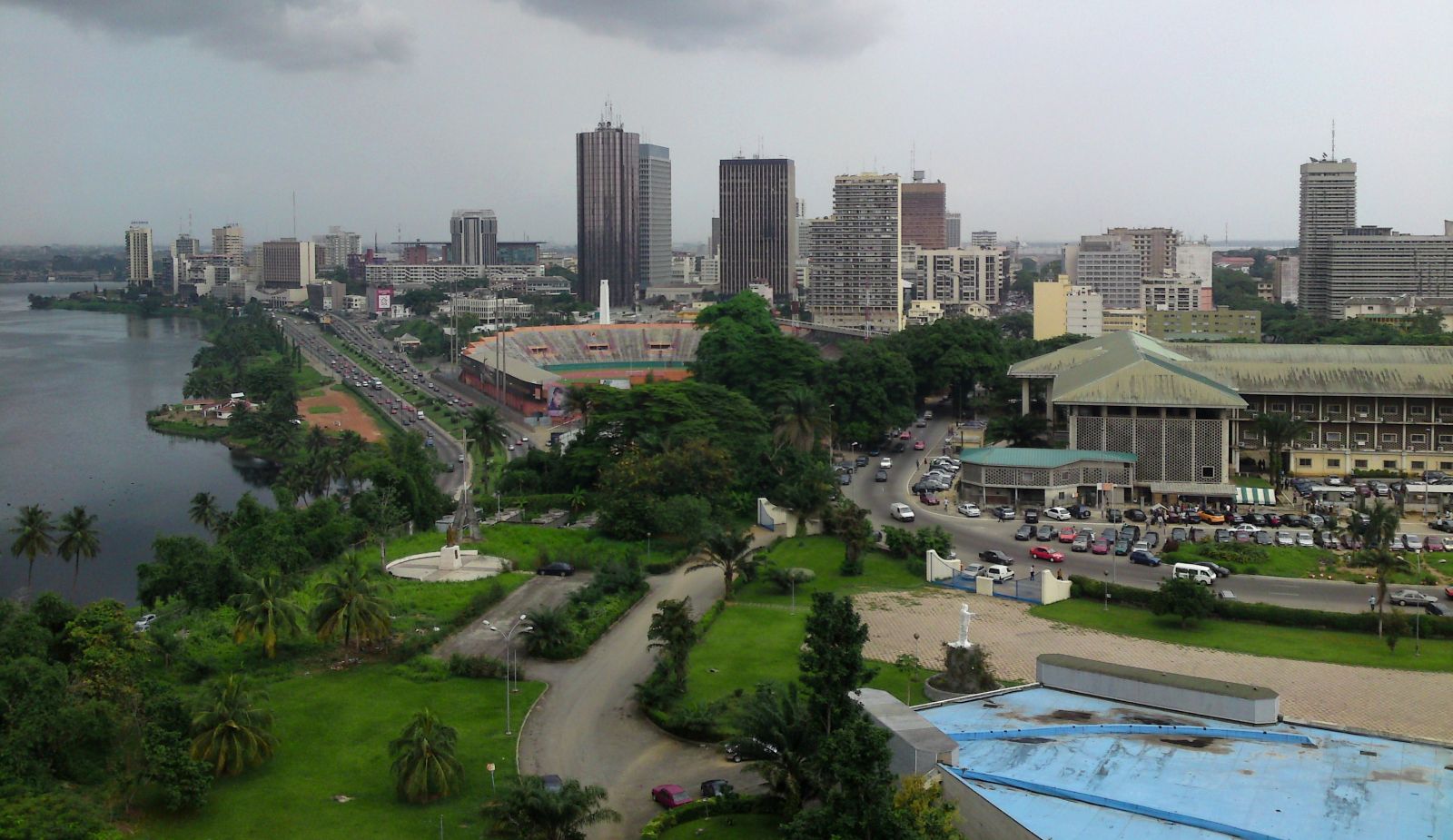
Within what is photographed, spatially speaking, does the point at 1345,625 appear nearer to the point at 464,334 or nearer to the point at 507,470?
the point at 507,470

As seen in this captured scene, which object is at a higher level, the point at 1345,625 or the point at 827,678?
the point at 827,678

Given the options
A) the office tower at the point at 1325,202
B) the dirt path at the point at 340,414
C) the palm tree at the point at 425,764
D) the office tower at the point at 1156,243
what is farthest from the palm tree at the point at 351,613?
the office tower at the point at 1156,243

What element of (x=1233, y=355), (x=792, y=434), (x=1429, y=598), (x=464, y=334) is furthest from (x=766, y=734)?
(x=464, y=334)

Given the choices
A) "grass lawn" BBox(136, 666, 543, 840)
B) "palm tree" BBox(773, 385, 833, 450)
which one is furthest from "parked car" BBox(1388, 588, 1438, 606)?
"palm tree" BBox(773, 385, 833, 450)

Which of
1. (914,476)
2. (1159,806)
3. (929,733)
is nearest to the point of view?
(1159,806)

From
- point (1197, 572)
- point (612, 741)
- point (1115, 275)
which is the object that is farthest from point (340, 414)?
point (1115, 275)

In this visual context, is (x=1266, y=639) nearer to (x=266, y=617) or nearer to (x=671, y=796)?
(x=671, y=796)
